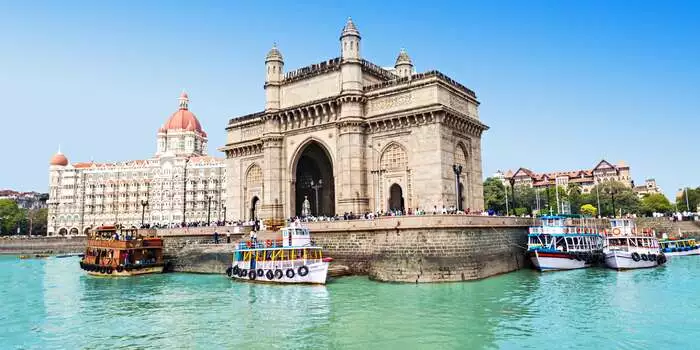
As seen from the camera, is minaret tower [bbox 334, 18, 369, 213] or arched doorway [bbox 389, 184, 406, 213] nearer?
minaret tower [bbox 334, 18, 369, 213]

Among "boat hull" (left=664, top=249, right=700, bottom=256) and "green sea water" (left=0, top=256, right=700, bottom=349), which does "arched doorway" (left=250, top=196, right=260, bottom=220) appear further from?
"boat hull" (left=664, top=249, right=700, bottom=256)

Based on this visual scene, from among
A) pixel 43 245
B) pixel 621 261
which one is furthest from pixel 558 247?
pixel 43 245

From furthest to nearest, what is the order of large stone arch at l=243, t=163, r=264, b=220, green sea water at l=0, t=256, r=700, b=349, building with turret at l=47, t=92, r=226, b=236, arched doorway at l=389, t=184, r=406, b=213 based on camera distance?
1. building with turret at l=47, t=92, r=226, b=236
2. large stone arch at l=243, t=163, r=264, b=220
3. arched doorway at l=389, t=184, r=406, b=213
4. green sea water at l=0, t=256, r=700, b=349

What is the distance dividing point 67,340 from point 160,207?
92315 mm

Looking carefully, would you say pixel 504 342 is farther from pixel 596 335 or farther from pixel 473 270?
pixel 473 270

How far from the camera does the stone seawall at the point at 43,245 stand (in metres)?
81.8

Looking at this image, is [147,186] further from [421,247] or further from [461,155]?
[421,247]

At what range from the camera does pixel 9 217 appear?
10956 cm

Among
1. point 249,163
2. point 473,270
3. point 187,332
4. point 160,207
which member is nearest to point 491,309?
point 473,270

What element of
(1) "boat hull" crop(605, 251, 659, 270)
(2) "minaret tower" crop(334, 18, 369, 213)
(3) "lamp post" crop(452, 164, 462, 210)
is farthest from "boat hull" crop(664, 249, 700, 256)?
(2) "minaret tower" crop(334, 18, 369, 213)

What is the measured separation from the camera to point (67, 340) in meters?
18.4

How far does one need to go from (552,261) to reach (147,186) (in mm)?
92636

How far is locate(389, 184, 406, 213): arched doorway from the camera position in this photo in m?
39.5

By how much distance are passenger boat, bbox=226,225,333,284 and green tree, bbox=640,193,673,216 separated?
78.9 m
